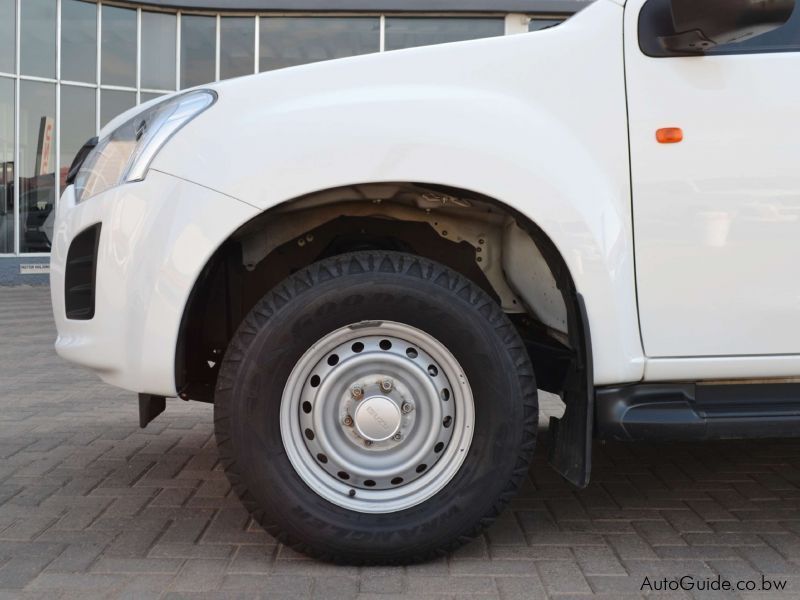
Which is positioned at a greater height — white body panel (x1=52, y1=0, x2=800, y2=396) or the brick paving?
white body panel (x1=52, y1=0, x2=800, y2=396)

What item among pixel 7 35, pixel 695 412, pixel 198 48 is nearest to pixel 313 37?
pixel 198 48

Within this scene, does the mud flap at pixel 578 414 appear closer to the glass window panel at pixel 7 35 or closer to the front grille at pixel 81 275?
the front grille at pixel 81 275

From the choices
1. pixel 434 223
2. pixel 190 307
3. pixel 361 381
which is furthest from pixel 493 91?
pixel 190 307

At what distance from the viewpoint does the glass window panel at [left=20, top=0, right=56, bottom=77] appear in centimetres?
1590

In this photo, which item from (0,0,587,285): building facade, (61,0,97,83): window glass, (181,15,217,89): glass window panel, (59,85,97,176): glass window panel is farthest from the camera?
(181,15,217,89): glass window panel

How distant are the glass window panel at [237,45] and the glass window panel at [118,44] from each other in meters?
1.78

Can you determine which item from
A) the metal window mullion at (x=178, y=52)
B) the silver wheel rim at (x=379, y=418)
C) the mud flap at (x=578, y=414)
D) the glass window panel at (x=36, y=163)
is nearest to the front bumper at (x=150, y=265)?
the silver wheel rim at (x=379, y=418)

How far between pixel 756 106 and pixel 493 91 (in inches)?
31.1

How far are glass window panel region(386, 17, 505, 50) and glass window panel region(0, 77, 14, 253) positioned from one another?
7.37 m

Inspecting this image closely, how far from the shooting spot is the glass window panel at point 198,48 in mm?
17219

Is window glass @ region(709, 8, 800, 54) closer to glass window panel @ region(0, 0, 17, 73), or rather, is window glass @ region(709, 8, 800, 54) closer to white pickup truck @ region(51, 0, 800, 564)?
white pickup truck @ region(51, 0, 800, 564)

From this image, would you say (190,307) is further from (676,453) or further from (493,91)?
(676,453)

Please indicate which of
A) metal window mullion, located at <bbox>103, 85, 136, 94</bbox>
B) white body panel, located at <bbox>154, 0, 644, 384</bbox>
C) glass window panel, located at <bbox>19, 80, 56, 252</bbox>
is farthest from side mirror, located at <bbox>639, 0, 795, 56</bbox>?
metal window mullion, located at <bbox>103, 85, 136, 94</bbox>

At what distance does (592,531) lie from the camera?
116 inches
